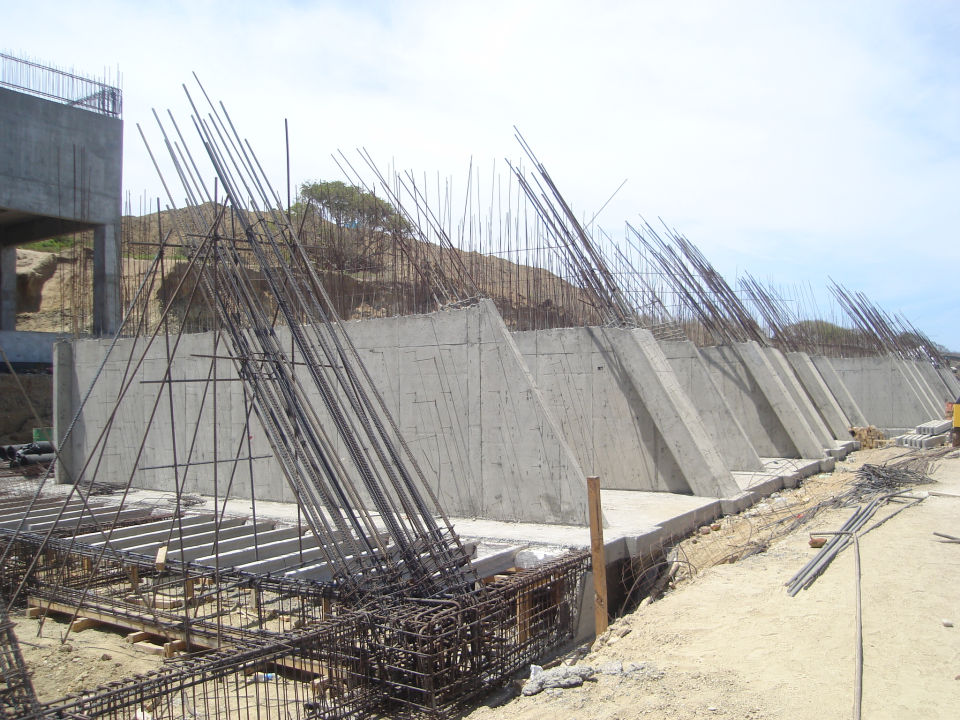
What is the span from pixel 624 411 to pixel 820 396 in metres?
10.3

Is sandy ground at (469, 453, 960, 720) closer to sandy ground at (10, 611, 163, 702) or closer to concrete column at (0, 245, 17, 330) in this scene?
sandy ground at (10, 611, 163, 702)

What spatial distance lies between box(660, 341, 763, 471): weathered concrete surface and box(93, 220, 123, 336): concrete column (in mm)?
15376

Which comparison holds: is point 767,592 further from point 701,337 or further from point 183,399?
point 701,337

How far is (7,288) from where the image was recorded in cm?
2380

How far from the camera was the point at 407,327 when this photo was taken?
35.1ft

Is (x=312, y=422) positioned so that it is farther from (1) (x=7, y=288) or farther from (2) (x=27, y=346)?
(1) (x=7, y=288)

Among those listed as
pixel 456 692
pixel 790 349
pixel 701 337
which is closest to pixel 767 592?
pixel 456 692

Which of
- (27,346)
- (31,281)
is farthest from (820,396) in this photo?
(31,281)

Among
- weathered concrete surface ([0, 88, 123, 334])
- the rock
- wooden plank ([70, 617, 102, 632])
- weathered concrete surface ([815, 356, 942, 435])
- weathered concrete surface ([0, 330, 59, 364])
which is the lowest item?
wooden plank ([70, 617, 102, 632])

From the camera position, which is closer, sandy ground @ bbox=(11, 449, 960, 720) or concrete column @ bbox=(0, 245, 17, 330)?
sandy ground @ bbox=(11, 449, 960, 720)

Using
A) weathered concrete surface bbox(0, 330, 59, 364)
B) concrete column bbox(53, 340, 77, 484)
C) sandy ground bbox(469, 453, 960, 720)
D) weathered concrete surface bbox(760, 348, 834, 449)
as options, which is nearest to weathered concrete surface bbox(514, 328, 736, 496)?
sandy ground bbox(469, 453, 960, 720)

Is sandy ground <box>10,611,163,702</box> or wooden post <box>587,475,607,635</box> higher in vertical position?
wooden post <box>587,475,607,635</box>

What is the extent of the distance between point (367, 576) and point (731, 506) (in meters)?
5.99

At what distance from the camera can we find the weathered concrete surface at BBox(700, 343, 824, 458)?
15.1 meters
